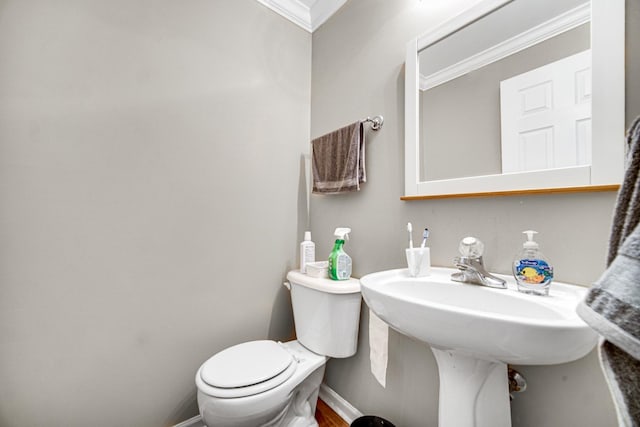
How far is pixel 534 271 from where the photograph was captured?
0.70m

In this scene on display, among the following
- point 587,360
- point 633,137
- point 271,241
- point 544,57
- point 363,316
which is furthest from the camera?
point 271,241

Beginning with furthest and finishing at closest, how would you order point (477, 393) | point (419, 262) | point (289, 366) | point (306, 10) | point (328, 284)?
point (306, 10) < point (328, 284) < point (289, 366) < point (419, 262) < point (477, 393)

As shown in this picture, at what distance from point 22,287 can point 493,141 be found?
1.63 m

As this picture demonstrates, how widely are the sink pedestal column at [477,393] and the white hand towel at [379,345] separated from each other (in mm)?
310

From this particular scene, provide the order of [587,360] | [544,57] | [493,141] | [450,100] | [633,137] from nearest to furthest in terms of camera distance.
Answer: [633,137] → [587,360] → [544,57] → [493,141] → [450,100]

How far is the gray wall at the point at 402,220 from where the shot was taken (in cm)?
69

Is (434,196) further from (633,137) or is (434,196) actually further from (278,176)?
(278,176)

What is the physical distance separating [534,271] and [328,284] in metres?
0.71

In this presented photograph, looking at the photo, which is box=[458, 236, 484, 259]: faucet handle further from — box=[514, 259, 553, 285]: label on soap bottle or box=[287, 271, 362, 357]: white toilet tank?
box=[287, 271, 362, 357]: white toilet tank

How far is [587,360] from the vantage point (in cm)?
67

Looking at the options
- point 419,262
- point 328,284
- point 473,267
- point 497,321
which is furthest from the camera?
point 328,284

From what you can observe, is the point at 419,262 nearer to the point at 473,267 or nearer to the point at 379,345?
the point at 473,267

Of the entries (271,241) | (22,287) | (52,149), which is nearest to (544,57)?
(271,241)

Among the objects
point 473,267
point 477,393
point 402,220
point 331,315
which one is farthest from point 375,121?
point 477,393
